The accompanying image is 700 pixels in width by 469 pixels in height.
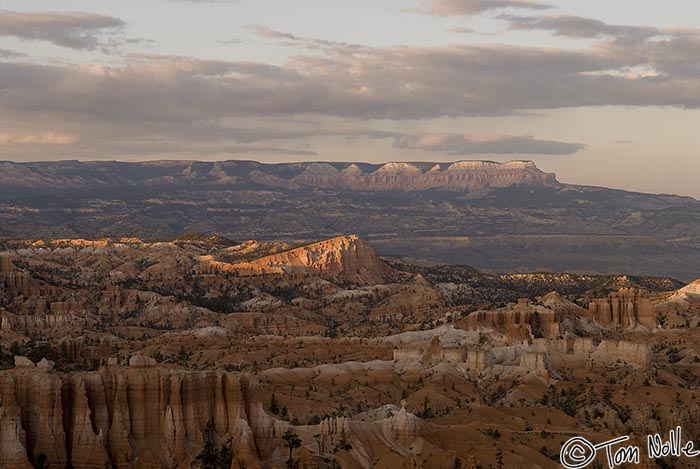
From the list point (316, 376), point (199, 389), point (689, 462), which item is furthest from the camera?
point (316, 376)

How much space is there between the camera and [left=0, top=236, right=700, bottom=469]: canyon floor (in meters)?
79.4

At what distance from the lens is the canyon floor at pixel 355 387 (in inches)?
3127

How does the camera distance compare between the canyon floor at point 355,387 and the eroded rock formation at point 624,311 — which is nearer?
the canyon floor at point 355,387

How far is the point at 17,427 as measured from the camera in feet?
246

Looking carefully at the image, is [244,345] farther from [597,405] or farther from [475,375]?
[597,405]

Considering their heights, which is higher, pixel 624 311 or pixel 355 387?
pixel 355 387

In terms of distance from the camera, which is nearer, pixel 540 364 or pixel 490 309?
pixel 540 364

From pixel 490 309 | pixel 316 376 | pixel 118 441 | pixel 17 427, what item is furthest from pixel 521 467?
pixel 490 309

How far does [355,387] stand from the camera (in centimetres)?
13088

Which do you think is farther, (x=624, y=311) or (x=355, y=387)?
(x=624, y=311)

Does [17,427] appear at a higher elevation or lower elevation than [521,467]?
higher

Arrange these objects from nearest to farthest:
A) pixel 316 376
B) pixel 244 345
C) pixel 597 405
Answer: pixel 597 405 < pixel 316 376 < pixel 244 345

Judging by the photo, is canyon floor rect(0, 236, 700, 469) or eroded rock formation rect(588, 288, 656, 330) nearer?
canyon floor rect(0, 236, 700, 469)

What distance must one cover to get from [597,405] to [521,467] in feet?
93.9
